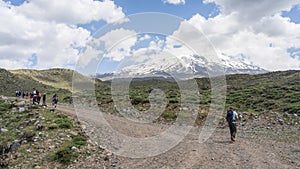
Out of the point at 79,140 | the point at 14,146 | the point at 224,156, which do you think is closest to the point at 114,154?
the point at 79,140

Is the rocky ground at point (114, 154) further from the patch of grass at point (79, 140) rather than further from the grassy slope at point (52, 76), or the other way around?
the grassy slope at point (52, 76)

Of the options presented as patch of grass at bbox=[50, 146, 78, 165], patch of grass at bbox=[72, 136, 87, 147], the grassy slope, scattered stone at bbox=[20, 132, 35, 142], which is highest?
the grassy slope

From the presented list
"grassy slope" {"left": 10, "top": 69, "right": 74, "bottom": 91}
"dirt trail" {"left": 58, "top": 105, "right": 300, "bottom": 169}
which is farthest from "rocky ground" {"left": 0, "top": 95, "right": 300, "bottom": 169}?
"grassy slope" {"left": 10, "top": 69, "right": 74, "bottom": 91}

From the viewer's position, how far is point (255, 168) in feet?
31.8

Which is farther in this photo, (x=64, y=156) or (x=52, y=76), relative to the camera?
(x=52, y=76)

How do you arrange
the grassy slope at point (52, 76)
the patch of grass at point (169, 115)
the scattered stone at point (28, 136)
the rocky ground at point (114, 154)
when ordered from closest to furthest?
the rocky ground at point (114, 154) < the scattered stone at point (28, 136) < the patch of grass at point (169, 115) < the grassy slope at point (52, 76)

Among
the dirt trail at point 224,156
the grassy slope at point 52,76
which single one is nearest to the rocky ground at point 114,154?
the dirt trail at point 224,156

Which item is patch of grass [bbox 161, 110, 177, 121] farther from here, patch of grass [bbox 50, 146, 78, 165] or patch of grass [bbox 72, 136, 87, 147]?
patch of grass [bbox 50, 146, 78, 165]

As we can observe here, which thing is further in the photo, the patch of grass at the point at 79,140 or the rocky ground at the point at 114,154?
the patch of grass at the point at 79,140

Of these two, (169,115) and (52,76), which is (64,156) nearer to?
(169,115)

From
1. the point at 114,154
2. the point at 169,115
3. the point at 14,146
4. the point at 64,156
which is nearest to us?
the point at 64,156

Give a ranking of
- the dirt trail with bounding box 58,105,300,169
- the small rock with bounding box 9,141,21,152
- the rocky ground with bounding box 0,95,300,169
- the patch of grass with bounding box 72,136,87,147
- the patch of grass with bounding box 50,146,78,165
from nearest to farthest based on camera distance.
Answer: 1. the dirt trail with bounding box 58,105,300,169
2. the rocky ground with bounding box 0,95,300,169
3. the patch of grass with bounding box 50,146,78,165
4. the small rock with bounding box 9,141,21,152
5. the patch of grass with bounding box 72,136,87,147

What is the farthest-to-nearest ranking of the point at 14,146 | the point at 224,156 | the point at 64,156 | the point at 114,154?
the point at 14,146 < the point at 114,154 < the point at 64,156 < the point at 224,156

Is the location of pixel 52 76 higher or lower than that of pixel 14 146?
higher
